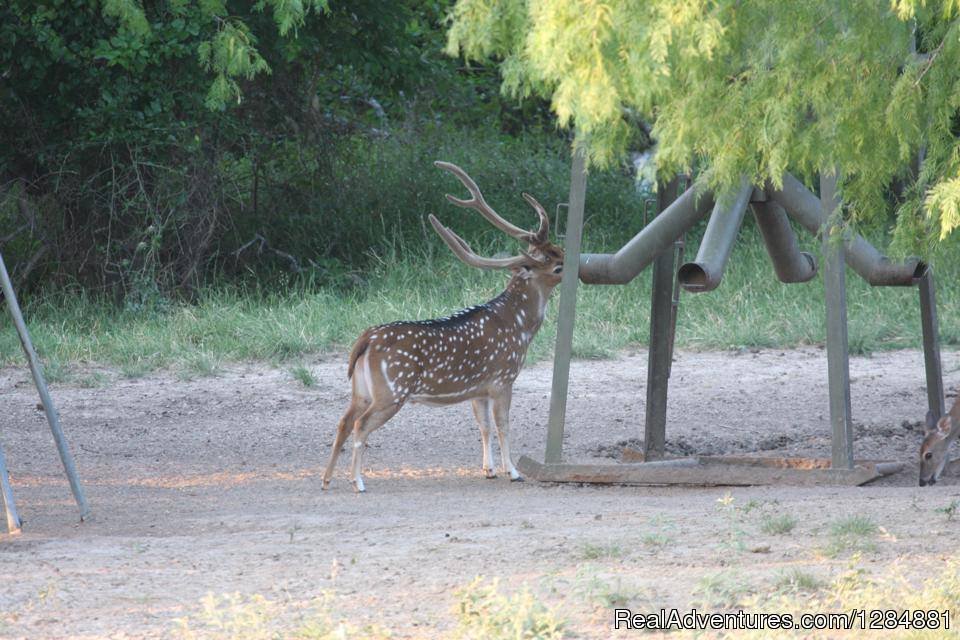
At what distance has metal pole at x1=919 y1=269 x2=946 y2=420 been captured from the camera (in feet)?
27.4

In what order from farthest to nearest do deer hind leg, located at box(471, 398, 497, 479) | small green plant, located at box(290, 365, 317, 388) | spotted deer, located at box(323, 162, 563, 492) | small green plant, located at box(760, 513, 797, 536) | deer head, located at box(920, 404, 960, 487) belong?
small green plant, located at box(290, 365, 317, 388) < deer head, located at box(920, 404, 960, 487) < deer hind leg, located at box(471, 398, 497, 479) < spotted deer, located at box(323, 162, 563, 492) < small green plant, located at box(760, 513, 797, 536)

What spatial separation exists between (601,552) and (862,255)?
2670mm

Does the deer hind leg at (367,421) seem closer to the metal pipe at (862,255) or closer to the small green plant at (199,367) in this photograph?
the metal pipe at (862,255)

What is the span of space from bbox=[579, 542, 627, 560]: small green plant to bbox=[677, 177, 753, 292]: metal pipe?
1848 millimetres

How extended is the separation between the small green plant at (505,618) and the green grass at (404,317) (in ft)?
23.4

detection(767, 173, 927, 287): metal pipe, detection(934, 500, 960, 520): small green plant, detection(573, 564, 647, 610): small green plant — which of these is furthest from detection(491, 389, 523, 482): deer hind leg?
detection(573, 564, 647, 610): small green plant

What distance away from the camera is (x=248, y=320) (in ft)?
41.6

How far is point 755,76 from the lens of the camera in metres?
4.99

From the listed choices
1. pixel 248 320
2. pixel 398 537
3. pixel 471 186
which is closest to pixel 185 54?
pixel 248 320

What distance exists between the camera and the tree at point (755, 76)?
4.51 meters

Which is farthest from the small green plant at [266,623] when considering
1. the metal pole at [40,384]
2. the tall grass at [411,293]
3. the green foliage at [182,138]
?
the green foliage at [182,138]

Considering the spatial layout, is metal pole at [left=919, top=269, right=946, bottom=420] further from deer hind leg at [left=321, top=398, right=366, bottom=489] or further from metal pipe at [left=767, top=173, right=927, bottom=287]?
deer hind leg at [left=321, top=398, right=366, bottom=489]

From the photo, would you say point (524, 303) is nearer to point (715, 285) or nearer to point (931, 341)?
point (715, 285)

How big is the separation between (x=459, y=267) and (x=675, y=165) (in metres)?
9.05
